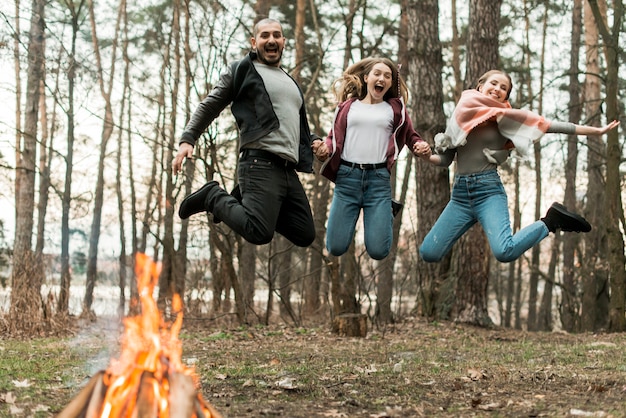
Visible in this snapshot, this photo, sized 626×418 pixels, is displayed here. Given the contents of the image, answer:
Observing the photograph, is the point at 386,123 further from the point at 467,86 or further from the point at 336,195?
the point at 467,86

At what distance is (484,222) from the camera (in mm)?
6129

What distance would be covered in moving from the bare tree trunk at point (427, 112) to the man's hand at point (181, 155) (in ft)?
21.5

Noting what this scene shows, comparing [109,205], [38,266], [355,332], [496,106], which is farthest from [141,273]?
[109,205]

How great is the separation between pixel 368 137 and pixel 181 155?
1.77 metres

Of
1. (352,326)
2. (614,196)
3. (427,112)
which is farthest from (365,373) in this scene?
(614,196)

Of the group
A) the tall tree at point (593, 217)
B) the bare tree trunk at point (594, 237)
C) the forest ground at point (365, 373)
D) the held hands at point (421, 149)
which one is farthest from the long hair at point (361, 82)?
the bare tree trunk at point (594, 237)

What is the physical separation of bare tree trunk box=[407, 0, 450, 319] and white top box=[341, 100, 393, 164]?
5.27 meters

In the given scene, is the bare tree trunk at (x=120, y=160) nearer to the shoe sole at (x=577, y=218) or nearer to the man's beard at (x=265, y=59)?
the man's beard at (x=265, y=59)

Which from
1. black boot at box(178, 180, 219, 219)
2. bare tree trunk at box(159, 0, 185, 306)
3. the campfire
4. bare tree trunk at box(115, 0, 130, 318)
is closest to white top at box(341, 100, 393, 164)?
black boot at box(178, 180, 219, 219)

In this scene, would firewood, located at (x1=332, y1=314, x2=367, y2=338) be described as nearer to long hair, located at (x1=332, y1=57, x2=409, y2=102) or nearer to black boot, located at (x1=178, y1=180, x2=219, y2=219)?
long hair, located at (x1=332, y1=57, x2=409, y2=102)

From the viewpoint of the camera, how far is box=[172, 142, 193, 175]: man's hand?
529 cm

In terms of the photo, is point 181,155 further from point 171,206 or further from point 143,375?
point 171,206

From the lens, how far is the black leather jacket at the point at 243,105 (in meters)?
5.74

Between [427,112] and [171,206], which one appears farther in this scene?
[171,206]
